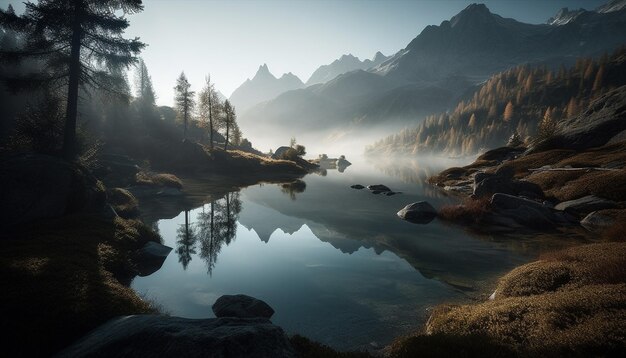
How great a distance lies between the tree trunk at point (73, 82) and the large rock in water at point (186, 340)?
20.5 metres

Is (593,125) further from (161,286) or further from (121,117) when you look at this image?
(121,117)

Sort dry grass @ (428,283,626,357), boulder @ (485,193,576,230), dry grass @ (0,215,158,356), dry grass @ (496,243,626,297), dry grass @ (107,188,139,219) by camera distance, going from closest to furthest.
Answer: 1. dry grass @ (428,283,626,357)
2. dry grass @ (0,215,158,356)
3. dry grass @ (496,243,626,297)
4. dry grass @ (107,188,139,219)
5. boulder @ (485,193,576,230)

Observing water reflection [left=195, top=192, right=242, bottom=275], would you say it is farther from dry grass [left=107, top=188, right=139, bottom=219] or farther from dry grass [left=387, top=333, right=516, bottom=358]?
dry grass [left=387, top=333, right=516, bottom=358]

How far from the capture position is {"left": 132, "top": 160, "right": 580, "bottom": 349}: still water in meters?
12.8

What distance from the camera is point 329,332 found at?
38.0 ft

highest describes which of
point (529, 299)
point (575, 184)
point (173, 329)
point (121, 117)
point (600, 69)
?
point (600, 69)

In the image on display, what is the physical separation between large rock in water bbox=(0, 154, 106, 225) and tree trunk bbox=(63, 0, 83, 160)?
2688mm

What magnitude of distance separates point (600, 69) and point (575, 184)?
215 meters

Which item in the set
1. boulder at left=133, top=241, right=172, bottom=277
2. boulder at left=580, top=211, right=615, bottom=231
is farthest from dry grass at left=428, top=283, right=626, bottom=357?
boulder at left=580, top=211, right=615, bottom=231

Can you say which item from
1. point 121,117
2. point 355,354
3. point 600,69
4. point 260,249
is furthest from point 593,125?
point 600,69

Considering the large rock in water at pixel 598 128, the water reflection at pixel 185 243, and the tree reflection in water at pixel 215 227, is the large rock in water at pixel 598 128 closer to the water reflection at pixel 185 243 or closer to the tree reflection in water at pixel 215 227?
the tree reflection in water at pixel 215 227

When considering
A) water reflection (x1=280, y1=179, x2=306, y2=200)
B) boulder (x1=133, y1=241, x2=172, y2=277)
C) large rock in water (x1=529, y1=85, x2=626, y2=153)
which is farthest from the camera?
large rock in water (x1=529, y1=85, x2=626, y2=153)

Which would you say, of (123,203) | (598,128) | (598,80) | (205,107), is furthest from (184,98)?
(598,80)

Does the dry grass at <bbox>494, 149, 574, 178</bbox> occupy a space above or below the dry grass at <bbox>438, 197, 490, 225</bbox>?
above
